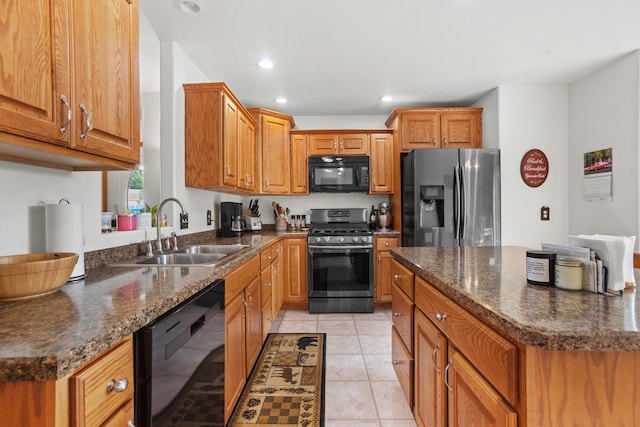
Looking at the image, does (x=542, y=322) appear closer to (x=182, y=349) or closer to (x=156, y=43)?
(x=182, y=349)

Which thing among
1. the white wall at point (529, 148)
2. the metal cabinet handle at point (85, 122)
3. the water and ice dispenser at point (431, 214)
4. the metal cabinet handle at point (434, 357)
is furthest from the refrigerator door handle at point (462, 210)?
the metal cabinet handle at point (85, 122)

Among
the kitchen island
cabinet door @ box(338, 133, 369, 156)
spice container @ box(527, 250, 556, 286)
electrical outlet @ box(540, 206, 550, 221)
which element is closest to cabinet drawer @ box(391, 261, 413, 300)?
the kitchen island

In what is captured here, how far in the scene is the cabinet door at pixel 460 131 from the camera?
3.71m

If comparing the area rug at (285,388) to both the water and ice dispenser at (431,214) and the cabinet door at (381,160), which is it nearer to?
the water and ice dispenser at (431,214)

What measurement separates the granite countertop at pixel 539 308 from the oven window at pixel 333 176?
2.57m

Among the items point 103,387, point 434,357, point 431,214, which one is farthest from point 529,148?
point 103,387

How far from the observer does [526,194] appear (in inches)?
135

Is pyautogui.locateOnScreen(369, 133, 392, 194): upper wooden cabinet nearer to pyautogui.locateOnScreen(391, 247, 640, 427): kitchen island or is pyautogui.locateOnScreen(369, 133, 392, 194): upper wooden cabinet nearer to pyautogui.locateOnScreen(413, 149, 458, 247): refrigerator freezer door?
pyautogui.locateOnScreen(413, 149, 458, 247): refrigerator freezer door

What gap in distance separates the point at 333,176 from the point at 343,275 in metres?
1.22

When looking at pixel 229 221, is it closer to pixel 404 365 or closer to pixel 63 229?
pixel 63 229

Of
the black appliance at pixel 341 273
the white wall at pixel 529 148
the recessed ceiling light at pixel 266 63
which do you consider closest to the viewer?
the recessed ceiling light at pixel 266 63

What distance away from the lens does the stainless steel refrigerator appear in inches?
130

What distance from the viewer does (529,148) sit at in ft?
11.2

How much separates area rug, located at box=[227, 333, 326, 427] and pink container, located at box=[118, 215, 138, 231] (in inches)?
48.5
